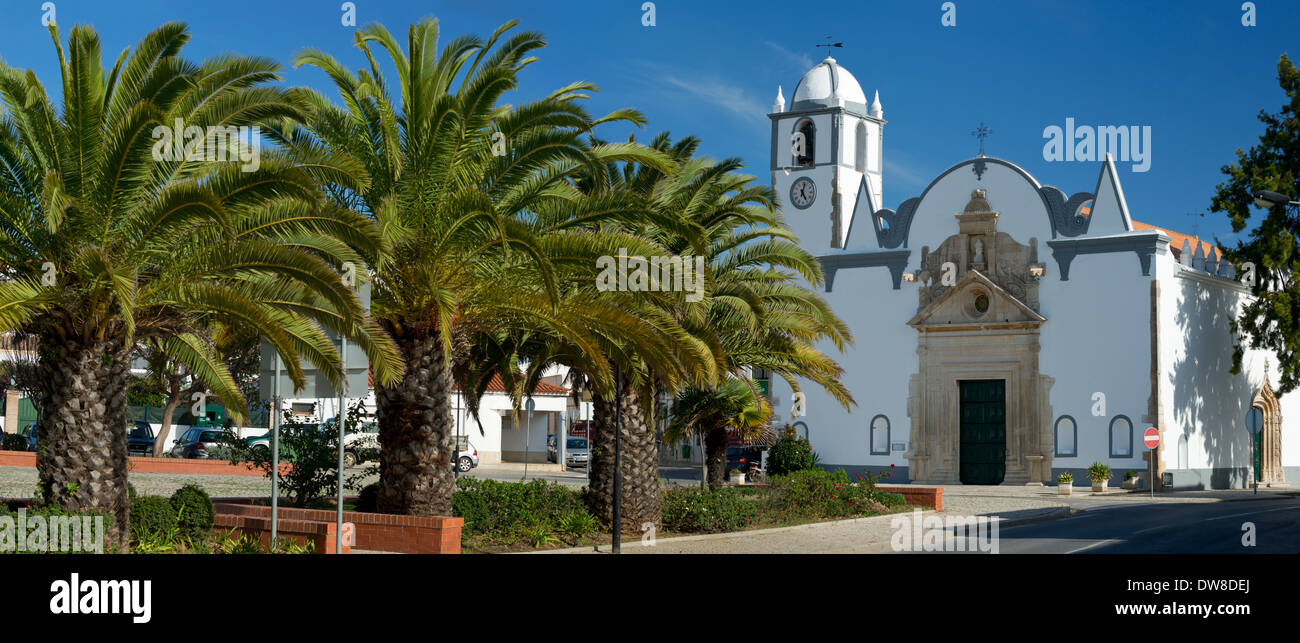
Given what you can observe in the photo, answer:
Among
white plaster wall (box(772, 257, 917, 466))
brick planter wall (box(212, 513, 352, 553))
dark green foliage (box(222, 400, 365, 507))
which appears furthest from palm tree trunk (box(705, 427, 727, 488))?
white plaster wall (box(772, 257, 917, 466))

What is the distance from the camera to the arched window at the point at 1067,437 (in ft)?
135

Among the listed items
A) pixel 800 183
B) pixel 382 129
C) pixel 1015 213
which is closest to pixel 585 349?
pixel 382 129

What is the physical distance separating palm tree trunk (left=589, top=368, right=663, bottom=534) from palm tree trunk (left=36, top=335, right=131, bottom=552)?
27.0 ft

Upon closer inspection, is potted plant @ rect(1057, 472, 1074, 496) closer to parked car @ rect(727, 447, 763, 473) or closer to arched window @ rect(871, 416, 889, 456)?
arched window @ rect(871, 416, 889, 456)

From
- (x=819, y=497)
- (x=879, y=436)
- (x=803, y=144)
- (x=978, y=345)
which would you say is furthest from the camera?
(x=803, y=144)

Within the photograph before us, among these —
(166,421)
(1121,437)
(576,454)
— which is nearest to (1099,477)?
(1121,437)

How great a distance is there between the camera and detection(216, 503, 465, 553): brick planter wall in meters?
16.9

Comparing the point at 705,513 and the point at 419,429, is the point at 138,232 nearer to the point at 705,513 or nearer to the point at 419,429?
the point at 419,429

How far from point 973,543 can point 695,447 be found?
44585 millimetres

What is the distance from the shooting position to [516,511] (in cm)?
1977

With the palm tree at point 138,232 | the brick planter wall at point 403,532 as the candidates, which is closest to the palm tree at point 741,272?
the brick planter wall at point 403,532

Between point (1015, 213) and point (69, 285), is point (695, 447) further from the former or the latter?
point (69, 285)

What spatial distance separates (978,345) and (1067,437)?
4.03m

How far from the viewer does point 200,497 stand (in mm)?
17359
